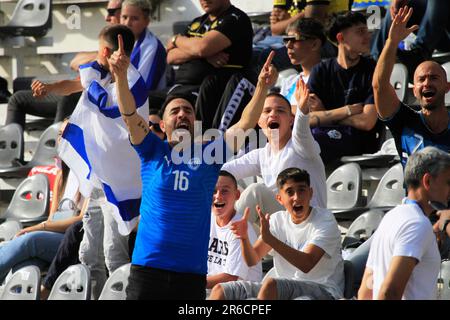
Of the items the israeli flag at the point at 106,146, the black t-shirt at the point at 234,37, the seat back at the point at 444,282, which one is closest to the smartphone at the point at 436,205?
the seat back at the point at 444,282

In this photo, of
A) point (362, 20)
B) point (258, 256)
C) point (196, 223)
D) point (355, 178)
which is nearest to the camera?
point (196, 223)

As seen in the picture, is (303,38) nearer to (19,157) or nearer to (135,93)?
(135,93)

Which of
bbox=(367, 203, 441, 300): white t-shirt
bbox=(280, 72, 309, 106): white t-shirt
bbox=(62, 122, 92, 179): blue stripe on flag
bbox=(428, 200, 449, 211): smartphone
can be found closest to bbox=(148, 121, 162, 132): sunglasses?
bbox=(62, 122, 92, 179): blue stripe on flag

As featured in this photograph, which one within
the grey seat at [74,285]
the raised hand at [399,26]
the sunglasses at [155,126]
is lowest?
the grey seat at [74,285]

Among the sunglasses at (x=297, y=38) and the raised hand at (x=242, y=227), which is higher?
the sunglasses at (x=297, y=38)

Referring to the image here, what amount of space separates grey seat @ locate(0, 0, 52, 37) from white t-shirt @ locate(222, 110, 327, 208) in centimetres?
449

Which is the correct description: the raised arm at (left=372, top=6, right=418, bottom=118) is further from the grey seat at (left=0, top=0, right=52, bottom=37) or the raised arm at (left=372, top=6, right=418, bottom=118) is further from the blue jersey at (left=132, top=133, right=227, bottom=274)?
the grey seat at (left=0, top=0, right=52, bottom=37)

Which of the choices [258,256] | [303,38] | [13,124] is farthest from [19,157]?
[258,256]

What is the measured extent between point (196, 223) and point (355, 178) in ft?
7.27

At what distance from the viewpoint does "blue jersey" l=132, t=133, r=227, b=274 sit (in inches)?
242

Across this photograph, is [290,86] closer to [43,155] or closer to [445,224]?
[43,155]

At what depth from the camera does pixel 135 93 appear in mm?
7441

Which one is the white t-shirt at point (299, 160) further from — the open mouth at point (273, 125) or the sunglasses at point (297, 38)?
the sunglasses at point (297, 38)

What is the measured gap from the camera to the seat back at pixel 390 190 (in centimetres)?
799
